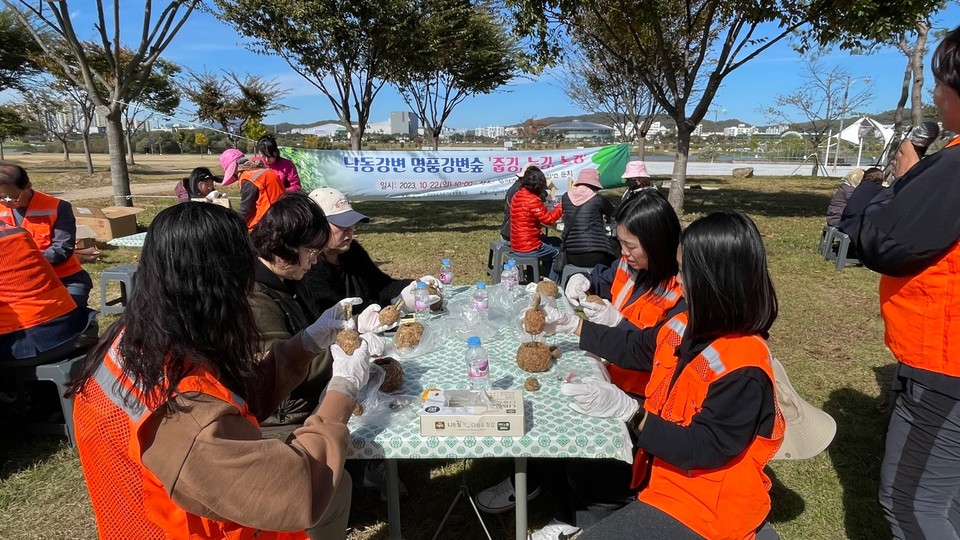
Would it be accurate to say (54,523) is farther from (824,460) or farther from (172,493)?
(824,460)

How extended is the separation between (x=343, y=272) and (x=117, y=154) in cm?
888

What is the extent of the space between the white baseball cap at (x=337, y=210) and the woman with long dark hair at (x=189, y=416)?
5.46ft

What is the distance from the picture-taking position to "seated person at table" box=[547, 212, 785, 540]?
1.49 m

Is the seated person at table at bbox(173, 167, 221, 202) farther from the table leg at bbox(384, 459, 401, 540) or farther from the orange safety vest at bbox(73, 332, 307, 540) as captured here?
the orange safety vest at bbox(73, 332, 307, 540)

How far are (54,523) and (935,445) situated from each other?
395 cm

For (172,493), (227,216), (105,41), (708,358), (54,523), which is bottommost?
(54,523)

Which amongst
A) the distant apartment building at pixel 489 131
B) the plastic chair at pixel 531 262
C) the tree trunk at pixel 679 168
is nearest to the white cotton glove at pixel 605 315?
the plastic chair at pixel 531 262

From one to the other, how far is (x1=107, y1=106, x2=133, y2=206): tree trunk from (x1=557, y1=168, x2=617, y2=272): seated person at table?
8.52 meters

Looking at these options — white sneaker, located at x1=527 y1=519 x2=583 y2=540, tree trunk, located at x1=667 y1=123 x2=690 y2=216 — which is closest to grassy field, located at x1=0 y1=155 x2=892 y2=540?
white sneaker, located at x1=527 y1=519 x2=583 y2=540

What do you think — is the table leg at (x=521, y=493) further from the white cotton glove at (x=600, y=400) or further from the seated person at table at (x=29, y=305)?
the seated person at table at (x=29, y=305)

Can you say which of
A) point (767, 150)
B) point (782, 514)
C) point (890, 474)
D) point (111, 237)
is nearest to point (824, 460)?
point (782, 514)

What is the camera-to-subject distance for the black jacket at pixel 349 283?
308 centimetres

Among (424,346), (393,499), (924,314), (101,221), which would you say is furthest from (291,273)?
(101,221)

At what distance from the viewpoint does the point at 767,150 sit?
121 ft
